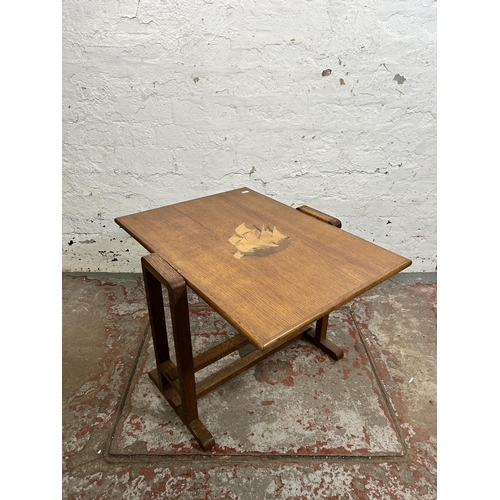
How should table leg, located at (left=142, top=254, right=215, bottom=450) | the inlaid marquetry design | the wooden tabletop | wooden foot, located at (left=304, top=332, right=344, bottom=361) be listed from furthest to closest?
wooden foot, located at (left=304, top=332, right=344, bottom=361)
the inlaid marquetry design
table leg, located at (left=142, top=254, right=215, bottom=450)
the wooden tabletop

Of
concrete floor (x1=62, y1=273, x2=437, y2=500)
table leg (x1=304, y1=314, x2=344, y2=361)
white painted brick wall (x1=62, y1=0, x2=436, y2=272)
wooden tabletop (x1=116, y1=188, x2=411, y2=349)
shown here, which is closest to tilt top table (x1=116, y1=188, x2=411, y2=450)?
wooden tabletop (x1=116, y1=188, x2=411, y2=349)

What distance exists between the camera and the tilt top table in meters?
Result: 1.21

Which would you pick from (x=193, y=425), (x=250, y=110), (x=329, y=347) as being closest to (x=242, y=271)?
(x=193, y=425)

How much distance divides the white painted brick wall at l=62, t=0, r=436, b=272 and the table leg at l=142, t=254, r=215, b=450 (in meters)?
1.17

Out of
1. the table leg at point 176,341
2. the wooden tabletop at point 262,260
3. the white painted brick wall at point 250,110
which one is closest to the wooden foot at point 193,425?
the table leg at point 176,341

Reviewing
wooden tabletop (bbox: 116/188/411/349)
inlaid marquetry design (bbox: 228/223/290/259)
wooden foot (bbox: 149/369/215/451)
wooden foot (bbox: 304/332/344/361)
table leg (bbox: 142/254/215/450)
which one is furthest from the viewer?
wooden foot (bbox: 304/332/344/361)

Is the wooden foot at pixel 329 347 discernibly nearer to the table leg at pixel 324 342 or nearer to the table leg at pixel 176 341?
the table leg at pixel 324 342

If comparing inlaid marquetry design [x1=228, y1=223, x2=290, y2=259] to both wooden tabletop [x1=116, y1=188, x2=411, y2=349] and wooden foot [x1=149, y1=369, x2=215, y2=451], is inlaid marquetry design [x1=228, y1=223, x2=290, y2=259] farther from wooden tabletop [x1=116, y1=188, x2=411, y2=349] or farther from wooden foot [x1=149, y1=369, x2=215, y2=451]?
wooden foot [x1=149, y1=369, x2=215, y2=451]

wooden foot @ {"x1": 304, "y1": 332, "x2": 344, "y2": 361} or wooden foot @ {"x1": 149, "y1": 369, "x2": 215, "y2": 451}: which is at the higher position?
wooden foot @ {"x1": 304, "y1": 332, "x2": 344, "y2": 361}

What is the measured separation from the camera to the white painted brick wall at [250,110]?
2229mm

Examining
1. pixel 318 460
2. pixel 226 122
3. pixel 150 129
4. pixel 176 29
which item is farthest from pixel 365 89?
pixel 318 460

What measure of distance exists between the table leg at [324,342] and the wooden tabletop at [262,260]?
72 cm

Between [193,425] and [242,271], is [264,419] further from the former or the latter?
[242,271]

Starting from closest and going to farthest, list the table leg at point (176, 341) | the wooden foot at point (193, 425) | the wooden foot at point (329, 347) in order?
the table leg at point (176, 341)
the wooden foot at point (193, 425)
the wooden foot at point (329, 347)
